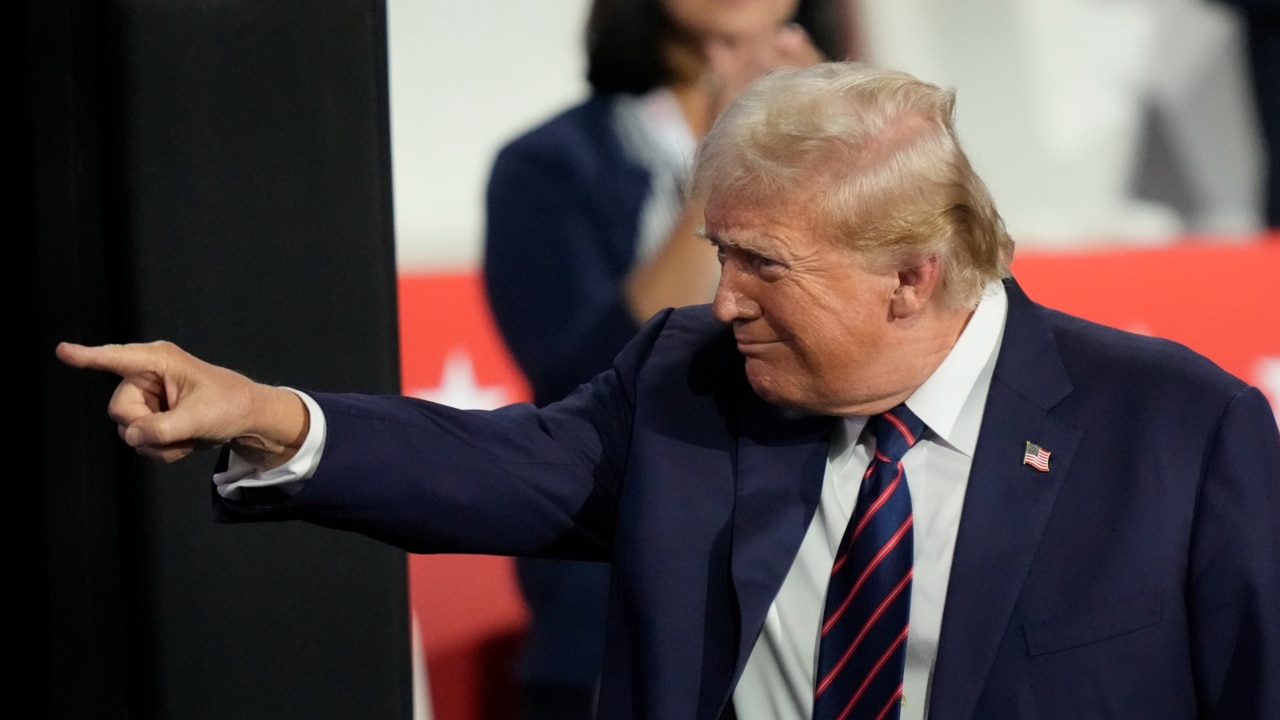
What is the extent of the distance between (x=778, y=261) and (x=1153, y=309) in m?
1.20

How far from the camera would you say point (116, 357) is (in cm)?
99

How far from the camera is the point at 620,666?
51.6 inches

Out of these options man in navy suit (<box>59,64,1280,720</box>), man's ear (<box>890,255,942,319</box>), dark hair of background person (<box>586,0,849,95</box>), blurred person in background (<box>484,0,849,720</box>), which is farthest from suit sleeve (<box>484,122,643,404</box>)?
man's ear (<box>890,255,942,319</box>)

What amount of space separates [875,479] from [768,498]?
0.10 metres

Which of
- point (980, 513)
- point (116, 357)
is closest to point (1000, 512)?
point (980, 513)

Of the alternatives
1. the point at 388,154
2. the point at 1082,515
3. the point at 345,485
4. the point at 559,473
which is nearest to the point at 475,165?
the point at 388,154

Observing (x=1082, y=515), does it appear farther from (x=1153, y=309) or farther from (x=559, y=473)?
(x=1153, y=309)

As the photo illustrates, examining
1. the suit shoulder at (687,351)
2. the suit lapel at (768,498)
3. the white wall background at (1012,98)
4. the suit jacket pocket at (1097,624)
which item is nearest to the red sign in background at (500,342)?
the white wall background at (1012,98)

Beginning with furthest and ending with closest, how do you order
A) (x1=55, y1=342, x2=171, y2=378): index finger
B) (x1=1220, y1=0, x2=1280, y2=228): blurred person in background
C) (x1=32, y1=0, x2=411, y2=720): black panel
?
(x1=1220, y1=0, x2=1280, y2=228): blurred person in background → (x1=32, y1=0, x2=411, y2=720): black panel → (x1=55, y1=342, x2=171, y2=378): index finger

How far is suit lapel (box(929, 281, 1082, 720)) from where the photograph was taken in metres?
1.16

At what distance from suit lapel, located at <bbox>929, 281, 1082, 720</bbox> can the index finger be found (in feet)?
2.21

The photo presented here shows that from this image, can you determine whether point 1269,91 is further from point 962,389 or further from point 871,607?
point 871,607

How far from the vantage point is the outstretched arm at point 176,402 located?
3.26 ft

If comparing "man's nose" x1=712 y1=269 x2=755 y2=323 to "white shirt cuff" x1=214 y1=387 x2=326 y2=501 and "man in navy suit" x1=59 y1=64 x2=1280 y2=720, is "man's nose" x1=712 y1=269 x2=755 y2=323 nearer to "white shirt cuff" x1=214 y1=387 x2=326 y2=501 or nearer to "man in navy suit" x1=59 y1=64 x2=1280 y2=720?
"man in navy suit" x1=59 y1=64 x2=1280 y2=720
